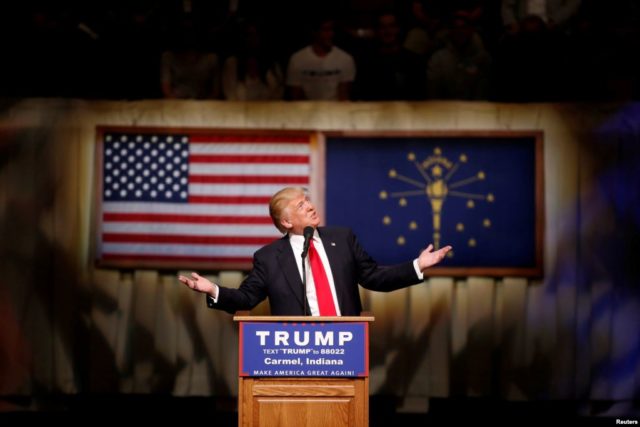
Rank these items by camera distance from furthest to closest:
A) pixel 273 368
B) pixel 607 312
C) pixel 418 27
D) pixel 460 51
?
pixel 418 27 → pixel 460 51 → pixel 607 312 → pixel 273 368

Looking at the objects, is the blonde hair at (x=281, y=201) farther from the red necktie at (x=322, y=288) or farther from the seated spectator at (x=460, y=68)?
the seated spectator at (x=460, y=68)

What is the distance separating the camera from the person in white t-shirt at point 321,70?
818 cm

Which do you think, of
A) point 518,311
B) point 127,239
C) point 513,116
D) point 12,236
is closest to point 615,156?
point 513,116

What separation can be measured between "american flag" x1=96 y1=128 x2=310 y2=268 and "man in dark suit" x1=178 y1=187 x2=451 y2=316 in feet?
8.02

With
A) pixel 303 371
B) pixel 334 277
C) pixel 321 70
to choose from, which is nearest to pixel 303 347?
pixel 303 371

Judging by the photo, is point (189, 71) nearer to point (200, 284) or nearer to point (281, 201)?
point (281, 201)

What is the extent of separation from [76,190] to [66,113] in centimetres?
58

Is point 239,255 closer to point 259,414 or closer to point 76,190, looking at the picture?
point 76,190

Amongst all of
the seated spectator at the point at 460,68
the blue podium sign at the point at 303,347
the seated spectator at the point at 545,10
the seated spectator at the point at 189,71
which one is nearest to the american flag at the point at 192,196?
the seated spectator at the point at 189,71

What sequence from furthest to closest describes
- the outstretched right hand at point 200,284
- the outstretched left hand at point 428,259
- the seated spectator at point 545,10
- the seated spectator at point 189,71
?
the seated spectator at point 545,10 < the seated spectator at point 189,71 < the outstretched left hand at point 428,259 < the outstretched right hand at point 200,284

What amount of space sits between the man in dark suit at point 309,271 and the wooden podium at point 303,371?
0.47m

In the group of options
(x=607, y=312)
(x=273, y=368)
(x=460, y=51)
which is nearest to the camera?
(x=273, y=368)

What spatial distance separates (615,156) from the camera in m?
7.61

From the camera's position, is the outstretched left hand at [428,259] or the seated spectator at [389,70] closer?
the outstretched left hand at [428,259]
